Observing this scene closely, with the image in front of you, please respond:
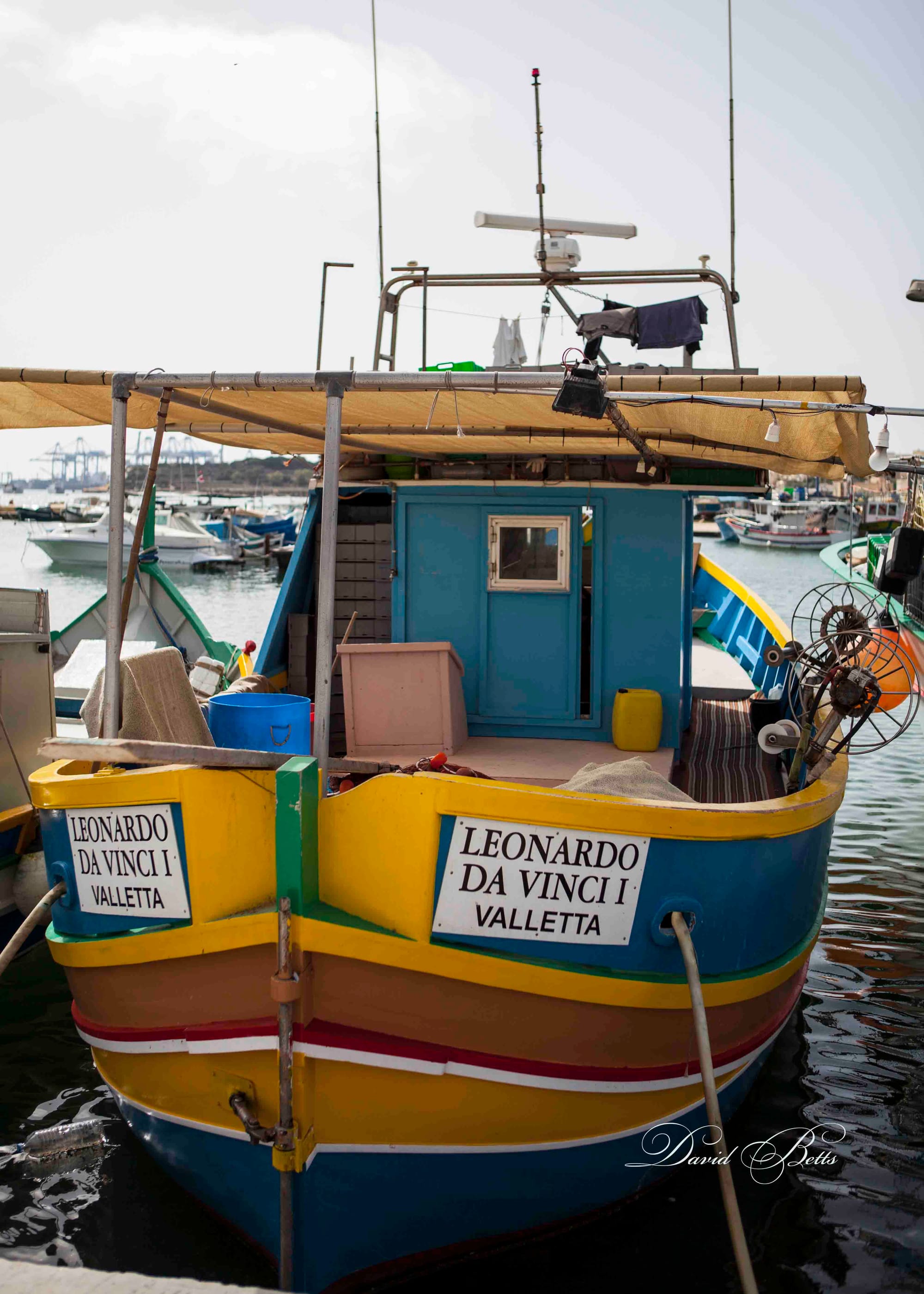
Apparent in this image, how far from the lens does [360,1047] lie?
13.5 ft

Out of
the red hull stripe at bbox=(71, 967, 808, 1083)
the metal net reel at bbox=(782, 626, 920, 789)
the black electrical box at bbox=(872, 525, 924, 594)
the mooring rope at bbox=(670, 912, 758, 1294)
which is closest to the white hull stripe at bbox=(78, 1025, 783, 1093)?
the red hull stripe at bbox=(71, 967, 808, 1083)

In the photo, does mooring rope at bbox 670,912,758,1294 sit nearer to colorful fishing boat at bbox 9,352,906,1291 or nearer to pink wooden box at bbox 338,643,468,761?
colorful fishing boat at bbox 9,352,906,1291

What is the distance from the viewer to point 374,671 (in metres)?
7.38

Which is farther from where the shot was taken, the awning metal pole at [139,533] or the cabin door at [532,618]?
the cabin door at [532,618]

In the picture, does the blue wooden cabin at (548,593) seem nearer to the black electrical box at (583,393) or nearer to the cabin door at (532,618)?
the cabin door at (532,618)

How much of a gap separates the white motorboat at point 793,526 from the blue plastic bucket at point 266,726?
68.9 meters

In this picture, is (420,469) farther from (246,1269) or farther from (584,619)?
(246,1269)

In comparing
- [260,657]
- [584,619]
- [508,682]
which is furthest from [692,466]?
[260,657]

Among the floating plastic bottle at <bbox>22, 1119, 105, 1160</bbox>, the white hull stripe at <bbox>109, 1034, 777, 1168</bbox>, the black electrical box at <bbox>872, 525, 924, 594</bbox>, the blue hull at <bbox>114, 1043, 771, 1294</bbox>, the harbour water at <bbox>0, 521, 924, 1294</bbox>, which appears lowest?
the harbour water at <bbox>0, 521, 924, 1294</bbox>

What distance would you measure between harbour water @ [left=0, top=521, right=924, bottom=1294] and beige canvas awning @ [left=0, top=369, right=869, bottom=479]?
6.86 feet

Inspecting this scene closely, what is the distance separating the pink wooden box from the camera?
7.30 metres

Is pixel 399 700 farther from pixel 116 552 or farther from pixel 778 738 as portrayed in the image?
pixel 116 552

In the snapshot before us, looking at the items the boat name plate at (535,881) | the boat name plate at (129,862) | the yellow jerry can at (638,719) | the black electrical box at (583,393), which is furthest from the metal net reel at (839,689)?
the boat name plate at (129,862)

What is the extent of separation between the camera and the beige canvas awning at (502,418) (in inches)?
182
